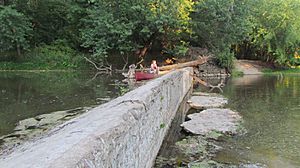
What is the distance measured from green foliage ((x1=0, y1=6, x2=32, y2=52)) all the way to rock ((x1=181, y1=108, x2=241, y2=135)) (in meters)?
28.5

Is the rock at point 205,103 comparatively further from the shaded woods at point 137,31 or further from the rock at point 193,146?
the shaded woods at point 137,31

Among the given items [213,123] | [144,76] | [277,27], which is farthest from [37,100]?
[277,27]

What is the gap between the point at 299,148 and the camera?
8.58 meters

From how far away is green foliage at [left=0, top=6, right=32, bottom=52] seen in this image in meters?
35.9

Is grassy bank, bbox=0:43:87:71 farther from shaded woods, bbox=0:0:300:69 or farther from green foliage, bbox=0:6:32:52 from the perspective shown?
green foliage, bbox=0:6:32:52

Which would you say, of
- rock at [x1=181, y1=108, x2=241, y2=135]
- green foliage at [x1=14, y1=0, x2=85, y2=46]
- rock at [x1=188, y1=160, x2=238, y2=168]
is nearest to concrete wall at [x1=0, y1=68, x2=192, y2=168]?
rock at [x1=188, y1=160, x2=238, y2=168]

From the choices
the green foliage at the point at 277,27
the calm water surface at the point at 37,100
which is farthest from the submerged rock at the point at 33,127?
the green foliage at the point at 277,27

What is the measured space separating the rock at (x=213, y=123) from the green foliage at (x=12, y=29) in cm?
2847

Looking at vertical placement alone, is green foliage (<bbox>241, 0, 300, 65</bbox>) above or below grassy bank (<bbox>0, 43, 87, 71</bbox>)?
above

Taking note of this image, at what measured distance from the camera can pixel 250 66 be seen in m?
41.1

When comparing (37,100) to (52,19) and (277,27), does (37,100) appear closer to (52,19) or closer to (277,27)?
(52,19)

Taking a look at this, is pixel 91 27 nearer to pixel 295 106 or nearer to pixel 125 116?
pixel 295 106

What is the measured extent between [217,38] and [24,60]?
19.0 m

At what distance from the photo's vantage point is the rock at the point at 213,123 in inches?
390
